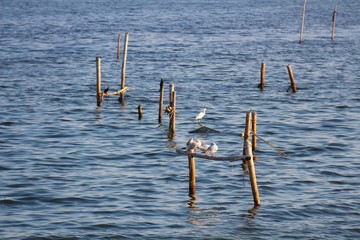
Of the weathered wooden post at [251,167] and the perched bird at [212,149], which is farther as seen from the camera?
the perched bird at [212,149]

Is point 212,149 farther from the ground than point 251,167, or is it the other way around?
point 212,149

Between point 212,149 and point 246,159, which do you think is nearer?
point 246,159

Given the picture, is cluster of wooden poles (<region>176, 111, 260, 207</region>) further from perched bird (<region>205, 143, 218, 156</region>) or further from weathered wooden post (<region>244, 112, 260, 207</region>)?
perched bird (<region>205, 143, 218, 156</region>)

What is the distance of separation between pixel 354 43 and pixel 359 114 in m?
31.9

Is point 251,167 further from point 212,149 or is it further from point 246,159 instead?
point 212,149

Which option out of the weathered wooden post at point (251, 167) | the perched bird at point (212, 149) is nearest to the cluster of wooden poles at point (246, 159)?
the weathered wooden post at point (251, 167)

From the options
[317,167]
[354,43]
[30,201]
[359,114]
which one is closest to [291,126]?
[359,114]

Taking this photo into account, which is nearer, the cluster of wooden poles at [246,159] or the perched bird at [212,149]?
the cluster of wooden poles at [246,159]

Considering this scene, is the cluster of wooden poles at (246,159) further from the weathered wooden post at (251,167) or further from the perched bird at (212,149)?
the perched bird at (212,149)

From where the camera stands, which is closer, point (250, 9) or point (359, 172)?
point (359, 172)

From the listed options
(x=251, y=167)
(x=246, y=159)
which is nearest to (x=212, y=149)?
(x=251, y=167)

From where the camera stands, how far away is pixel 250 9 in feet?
389

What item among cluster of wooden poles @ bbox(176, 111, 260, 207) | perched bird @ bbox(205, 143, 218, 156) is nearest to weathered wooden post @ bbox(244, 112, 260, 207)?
cluster of wooden poles @ bbox(176, 111, 260, 207)

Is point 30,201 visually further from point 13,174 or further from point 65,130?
point 65,130
